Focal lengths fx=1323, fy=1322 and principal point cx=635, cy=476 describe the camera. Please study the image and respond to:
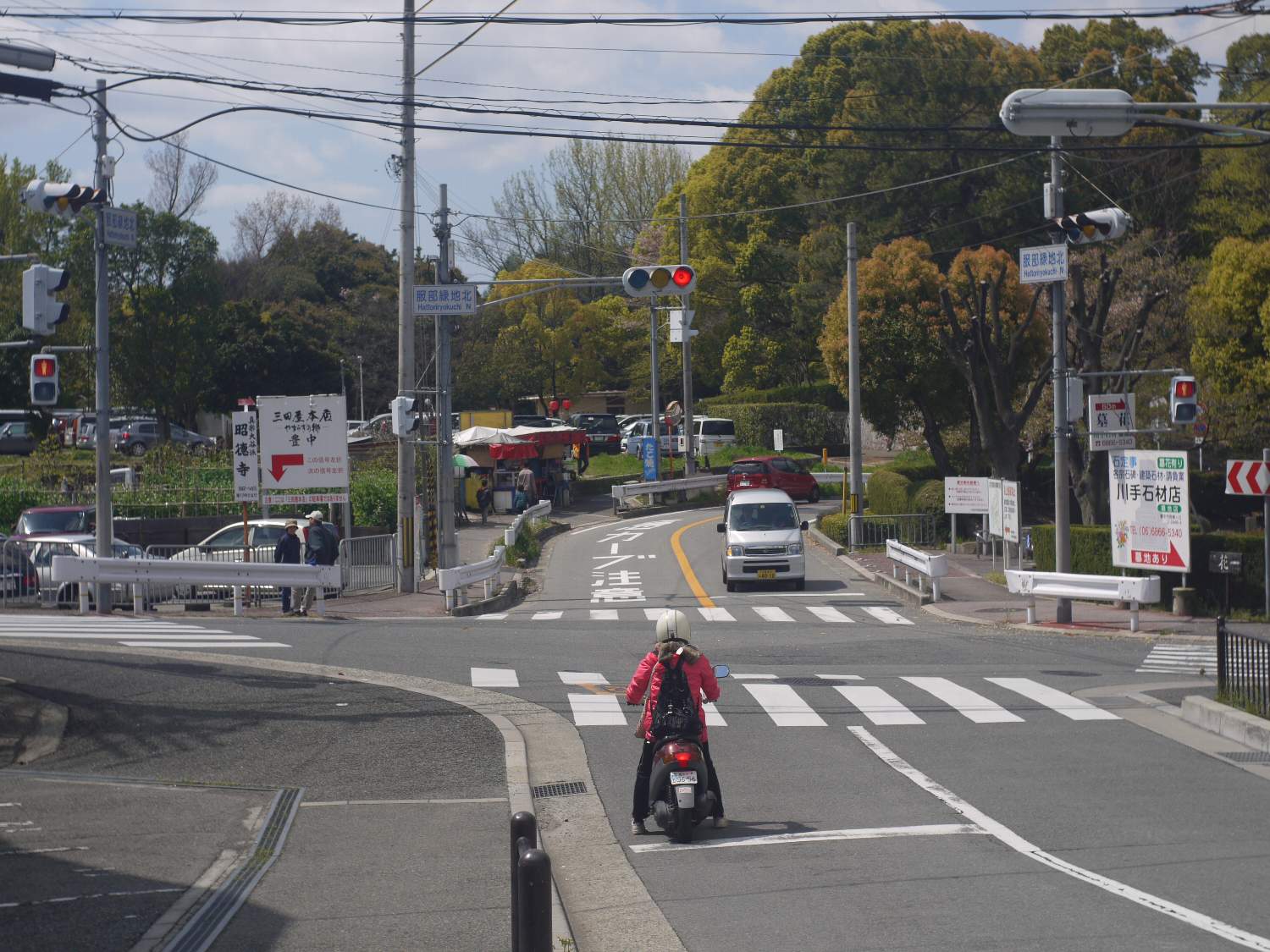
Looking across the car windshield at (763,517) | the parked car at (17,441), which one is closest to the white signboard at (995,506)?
the car windshield at (763,517)

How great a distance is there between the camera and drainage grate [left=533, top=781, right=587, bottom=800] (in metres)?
10.9

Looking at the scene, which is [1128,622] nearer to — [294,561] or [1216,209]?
[294,561]

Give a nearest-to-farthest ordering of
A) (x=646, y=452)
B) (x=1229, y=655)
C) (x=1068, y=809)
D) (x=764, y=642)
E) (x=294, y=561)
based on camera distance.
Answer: (x=1068, y=809)
(x=1229, y=655)
(x=764, y=642)
(x=294, y=561)
(x=646, y=452)

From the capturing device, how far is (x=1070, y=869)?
27.1 ft

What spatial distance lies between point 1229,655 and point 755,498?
1676 cm

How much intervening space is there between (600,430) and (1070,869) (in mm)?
60110

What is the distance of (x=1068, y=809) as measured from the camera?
997 cm

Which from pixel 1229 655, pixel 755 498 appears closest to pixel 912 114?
pixel 755 498

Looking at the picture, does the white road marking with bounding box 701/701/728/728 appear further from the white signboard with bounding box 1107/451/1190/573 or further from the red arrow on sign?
the red arrow on sign

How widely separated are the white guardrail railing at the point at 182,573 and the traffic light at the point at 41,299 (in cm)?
465

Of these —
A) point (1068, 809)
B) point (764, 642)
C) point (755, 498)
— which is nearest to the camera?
point (1068, 809)

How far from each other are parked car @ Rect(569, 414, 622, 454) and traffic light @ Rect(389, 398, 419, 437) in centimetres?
3642

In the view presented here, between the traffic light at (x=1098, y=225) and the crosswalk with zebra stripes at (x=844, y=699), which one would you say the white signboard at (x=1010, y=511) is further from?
the crosswalk with zebra stripes at (x=844, y=699)

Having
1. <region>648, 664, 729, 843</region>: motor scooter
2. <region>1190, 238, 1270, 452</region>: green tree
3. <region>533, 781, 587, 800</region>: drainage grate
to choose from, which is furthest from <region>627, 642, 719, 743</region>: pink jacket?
<region>1190, 238, 1270, 452</region>: green tree
